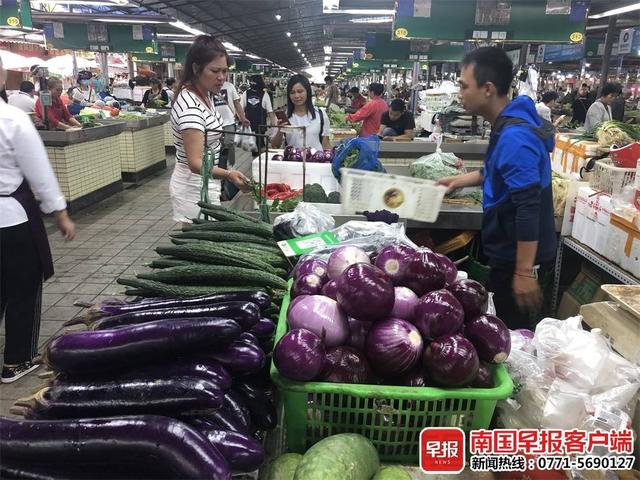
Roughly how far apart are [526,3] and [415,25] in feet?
4.97

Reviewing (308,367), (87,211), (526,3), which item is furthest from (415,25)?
(308,367)

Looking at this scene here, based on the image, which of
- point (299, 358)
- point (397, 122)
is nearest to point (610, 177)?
point (299, 358)

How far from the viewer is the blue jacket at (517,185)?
8.07 ft

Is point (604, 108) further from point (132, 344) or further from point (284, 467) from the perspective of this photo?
point (132, 344)

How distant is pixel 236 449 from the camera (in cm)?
112

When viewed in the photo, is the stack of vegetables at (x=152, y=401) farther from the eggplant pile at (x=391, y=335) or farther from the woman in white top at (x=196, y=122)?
the woman in white top at (x=196, y=122)

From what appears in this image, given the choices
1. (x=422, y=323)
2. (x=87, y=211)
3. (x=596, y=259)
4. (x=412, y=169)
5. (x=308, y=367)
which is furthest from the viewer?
(x=87, y=211)

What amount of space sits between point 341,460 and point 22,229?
282cm

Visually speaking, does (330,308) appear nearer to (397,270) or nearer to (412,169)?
(397,270)

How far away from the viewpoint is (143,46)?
1681 centimetres

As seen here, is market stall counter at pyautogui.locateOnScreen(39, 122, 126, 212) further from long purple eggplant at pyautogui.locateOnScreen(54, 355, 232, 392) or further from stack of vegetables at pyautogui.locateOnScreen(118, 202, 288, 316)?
long purple eggplant at pyautogui.locateOnScreen(54, 355, 232, 392)

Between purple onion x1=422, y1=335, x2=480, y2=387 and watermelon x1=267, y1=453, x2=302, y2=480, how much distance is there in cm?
43

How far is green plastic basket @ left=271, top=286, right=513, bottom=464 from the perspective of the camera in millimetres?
1297

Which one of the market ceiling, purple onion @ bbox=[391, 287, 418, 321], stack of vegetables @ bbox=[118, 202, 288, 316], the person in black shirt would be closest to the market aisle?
stack of vegetables @ bbox=[118, 202, 288, 316]
